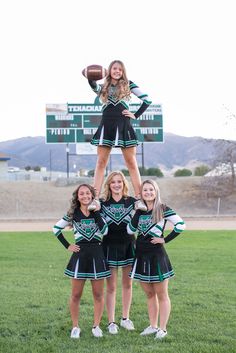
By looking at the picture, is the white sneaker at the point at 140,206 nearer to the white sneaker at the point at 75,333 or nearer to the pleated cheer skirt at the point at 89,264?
the pleated cheer skirt at the point at 89,264

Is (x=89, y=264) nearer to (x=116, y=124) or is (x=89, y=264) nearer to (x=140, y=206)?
(x=140, y=206)

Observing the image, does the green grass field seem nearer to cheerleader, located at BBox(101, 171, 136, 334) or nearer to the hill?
cheerleader, located at BBox(101, 171, 136, 334)

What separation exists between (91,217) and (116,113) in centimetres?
125

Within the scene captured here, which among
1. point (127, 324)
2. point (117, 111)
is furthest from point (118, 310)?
point (117, 111)

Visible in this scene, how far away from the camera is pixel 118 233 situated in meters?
6.05

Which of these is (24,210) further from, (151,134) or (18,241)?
(18,241)

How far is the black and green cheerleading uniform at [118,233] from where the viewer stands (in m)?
5.99

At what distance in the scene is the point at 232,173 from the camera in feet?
118

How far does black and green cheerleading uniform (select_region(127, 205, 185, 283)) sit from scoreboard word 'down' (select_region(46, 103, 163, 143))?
88.9ft

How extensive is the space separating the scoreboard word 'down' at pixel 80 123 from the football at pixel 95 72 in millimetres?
26593

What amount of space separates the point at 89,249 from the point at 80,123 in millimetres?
27578

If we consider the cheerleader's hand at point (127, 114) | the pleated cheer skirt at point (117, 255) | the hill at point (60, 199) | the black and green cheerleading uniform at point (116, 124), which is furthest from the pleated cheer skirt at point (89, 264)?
the hill at point (60, 199)

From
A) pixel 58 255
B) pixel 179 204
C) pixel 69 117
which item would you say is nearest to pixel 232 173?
pixel 179 204

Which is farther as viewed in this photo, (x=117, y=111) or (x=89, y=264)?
(x=117, y=111)
